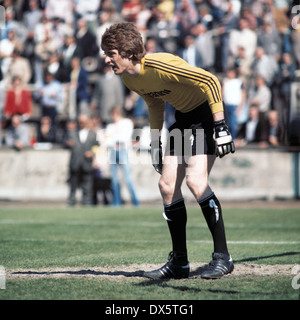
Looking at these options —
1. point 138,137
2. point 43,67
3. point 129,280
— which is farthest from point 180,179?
point 43,67

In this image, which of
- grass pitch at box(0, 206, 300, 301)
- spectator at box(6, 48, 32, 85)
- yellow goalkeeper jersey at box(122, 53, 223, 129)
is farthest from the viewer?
spectator at box(6, 48, 32, 85)

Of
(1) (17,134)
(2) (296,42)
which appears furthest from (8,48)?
(2) (296,42)

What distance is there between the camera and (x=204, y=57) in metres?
17.3

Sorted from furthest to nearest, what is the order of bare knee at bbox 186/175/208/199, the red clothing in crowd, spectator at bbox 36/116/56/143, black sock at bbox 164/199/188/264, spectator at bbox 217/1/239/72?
spectator at bbox 36/116/56/143 → the red clothing in crowd → spectator at bbox 217/1/239/72 → black sock at bbox 164/199/188/264 → bare knee at bbox 186/175/208/199

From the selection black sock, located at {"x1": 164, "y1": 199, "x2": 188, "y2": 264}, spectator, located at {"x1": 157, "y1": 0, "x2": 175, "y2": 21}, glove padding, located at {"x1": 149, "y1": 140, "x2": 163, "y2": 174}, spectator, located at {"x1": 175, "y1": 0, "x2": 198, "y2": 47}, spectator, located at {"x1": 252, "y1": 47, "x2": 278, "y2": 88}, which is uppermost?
spectator, located at {"x1": 157, "y1": 0, "x2": 175, "y2": 21}

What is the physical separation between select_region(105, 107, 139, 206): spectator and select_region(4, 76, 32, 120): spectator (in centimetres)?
276

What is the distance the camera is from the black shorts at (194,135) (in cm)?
635

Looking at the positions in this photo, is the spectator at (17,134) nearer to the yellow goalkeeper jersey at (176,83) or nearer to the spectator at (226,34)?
the spectator at (226,34)

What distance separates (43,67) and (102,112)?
2.67 metres

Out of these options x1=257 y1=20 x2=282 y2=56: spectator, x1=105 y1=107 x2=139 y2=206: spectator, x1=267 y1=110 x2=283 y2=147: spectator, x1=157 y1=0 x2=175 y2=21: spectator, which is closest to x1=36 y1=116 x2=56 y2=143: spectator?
x1=105 y1=107 x2=139 y2=206: spectator

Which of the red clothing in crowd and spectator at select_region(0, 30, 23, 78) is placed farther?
spectator at select_region(0, 30, 23, 78)

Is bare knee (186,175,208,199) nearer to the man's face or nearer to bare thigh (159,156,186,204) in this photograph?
bare thigh (159,156,186,204)

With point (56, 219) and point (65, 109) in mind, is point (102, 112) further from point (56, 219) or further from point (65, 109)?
point (56, 219)

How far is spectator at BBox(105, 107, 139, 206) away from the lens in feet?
53.4
